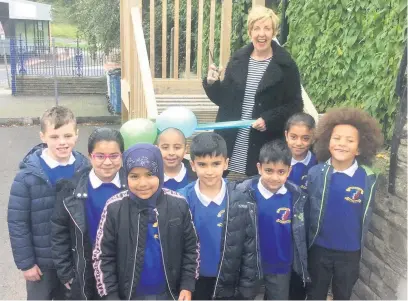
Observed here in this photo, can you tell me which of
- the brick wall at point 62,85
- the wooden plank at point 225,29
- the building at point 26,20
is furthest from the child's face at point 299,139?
the building at point 26,20

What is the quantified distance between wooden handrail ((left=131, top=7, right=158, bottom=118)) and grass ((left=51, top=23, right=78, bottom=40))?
4671cm

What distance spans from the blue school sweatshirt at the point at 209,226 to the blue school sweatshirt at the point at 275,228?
283mm

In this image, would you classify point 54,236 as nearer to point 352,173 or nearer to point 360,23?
point 352,173

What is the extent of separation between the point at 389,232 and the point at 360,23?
1.98 meters

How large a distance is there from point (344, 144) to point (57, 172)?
5.59ft

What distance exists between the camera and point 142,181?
2.41 metres

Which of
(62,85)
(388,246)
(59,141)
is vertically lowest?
(388,246)

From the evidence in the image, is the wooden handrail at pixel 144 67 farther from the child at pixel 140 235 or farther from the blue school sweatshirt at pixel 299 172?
the child at pixel 140 235

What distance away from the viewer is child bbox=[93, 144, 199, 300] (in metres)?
2.42

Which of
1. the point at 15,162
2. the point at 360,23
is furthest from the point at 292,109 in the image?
the point at 15,162

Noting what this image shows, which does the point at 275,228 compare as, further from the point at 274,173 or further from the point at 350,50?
the point at 350,50

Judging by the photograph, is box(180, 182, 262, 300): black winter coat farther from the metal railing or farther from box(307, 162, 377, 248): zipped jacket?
the metal railing

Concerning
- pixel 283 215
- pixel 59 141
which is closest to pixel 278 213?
pixel 283 215

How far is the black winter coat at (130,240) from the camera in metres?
2.42
